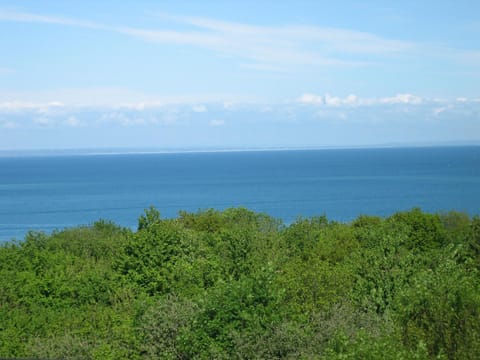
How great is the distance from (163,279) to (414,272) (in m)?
13.4

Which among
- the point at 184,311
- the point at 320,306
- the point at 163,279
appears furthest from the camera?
the point at 163,279

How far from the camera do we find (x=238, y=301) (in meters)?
28.7

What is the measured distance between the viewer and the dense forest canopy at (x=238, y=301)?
2483 centimetres

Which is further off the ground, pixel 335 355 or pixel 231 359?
pixel 335 355

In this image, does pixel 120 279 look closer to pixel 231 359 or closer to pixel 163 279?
pixel 163 279

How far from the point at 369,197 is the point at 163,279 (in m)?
137

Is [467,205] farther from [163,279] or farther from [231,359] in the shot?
[231,359]

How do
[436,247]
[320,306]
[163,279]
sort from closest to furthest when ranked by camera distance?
[320,306], [163,279], [436,247]

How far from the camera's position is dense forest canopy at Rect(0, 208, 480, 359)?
24.8m

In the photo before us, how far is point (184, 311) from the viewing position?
30984mm

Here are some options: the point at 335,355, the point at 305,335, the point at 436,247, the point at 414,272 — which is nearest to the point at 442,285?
the point at 305,335

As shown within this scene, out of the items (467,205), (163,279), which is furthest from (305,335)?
(467,205)

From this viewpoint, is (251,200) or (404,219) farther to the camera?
(251,200)

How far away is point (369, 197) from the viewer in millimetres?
173375
